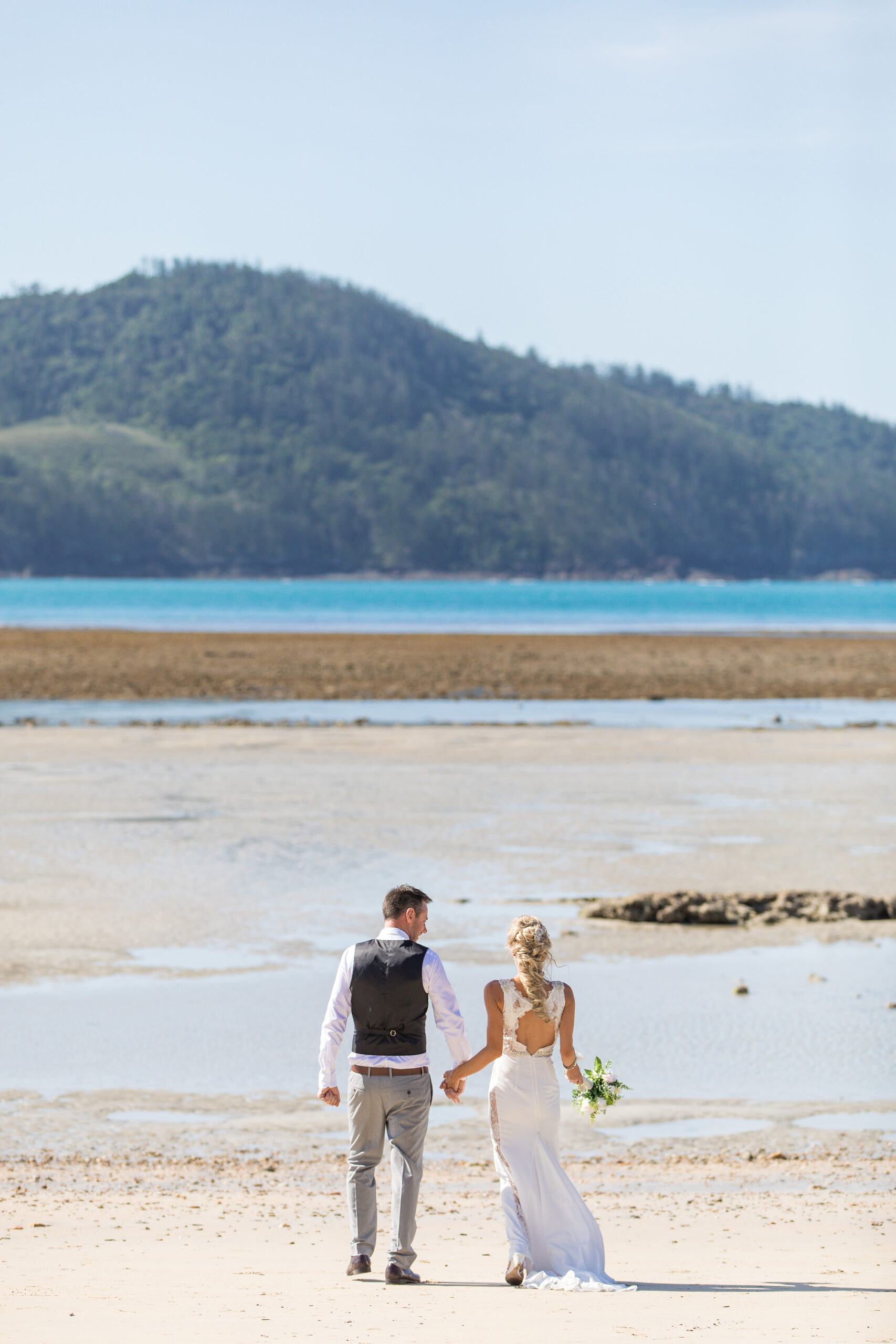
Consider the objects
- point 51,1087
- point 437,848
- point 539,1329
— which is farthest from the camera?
point 437,848

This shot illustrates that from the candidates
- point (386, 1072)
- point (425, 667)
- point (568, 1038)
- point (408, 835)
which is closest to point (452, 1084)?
point (386, 1072)

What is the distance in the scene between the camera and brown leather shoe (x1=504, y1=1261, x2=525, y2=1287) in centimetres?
568

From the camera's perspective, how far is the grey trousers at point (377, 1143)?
5.86m

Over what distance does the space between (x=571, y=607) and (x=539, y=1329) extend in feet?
371

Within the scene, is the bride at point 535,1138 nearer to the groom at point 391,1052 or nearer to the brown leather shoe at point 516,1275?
the brown leather shoe at point 516,1275

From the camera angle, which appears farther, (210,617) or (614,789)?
(210,617)

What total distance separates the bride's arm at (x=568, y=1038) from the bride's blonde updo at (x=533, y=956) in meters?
0.07

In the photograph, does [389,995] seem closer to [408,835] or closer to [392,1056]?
[392,1056]

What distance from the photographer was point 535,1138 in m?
5.74

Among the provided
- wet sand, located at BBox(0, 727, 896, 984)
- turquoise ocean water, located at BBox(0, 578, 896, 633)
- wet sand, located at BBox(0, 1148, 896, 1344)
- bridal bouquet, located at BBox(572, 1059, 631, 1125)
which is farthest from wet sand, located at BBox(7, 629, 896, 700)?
bridal bouquet, located at BBox(572, 1059, 631, 1125)

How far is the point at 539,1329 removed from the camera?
505 cm

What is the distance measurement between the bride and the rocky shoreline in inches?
296

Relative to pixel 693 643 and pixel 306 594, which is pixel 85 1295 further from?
pixel 306 594

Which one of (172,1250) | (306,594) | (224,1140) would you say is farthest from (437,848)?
(306,594)
